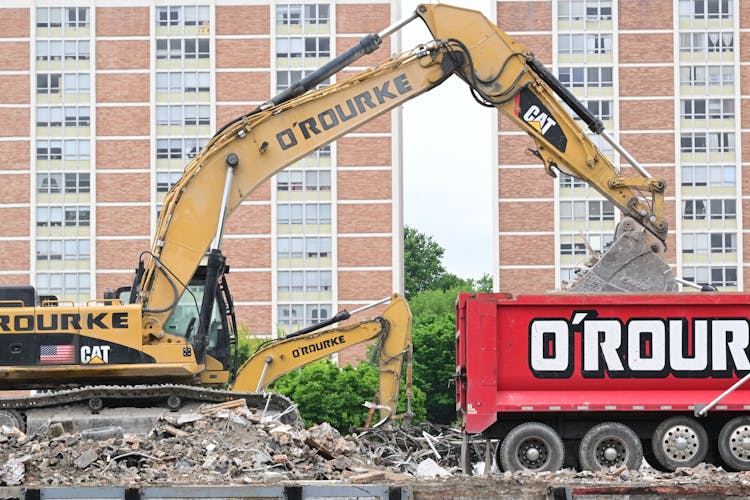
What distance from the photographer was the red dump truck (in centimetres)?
1977

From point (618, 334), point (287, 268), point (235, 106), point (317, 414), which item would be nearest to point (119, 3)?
point (235, 106)

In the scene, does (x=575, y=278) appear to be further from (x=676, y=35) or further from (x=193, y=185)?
(x=676, y=35)

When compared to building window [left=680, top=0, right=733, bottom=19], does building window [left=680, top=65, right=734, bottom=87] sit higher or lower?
lower

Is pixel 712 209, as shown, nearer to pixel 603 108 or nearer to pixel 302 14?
pixel 603 108

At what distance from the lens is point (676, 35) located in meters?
88.2

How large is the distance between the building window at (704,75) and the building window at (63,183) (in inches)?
1410

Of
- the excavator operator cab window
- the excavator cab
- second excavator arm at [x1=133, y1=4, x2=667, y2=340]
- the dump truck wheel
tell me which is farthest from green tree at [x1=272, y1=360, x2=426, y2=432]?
the dump truck wheel

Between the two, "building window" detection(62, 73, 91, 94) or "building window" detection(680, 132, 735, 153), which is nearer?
"building window" detection(680, 132, 735, 153)

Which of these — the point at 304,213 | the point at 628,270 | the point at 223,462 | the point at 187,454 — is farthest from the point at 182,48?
the point at 223,462

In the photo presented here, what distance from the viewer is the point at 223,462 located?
1733cm

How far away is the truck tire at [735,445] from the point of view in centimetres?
1978

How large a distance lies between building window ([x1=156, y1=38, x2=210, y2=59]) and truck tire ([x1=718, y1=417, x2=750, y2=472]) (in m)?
72.3

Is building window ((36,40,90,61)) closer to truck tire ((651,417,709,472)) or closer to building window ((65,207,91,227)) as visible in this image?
building window ((65,207,91,227))

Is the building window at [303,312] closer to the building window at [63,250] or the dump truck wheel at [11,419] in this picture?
the building window at [63,250]
